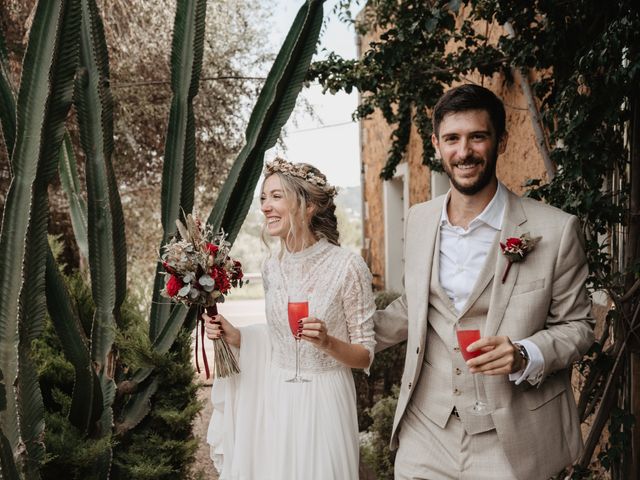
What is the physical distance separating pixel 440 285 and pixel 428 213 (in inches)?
13.1

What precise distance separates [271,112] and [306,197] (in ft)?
2.09

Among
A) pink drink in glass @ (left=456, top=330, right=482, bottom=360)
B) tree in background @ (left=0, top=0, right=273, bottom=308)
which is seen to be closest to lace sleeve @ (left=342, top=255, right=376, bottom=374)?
pink drink in glass @ (left=456, top=330, right=482, bottom=360)

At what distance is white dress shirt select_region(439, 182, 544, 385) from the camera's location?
250cm

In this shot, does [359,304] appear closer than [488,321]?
No

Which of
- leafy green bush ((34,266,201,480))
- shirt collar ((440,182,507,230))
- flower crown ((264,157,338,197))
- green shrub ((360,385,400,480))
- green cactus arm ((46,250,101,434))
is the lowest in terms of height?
green shrub ((360,385,400,480))

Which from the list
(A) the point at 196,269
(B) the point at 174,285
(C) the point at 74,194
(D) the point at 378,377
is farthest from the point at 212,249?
(D) the point at 378,377

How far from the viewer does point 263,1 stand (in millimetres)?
9945

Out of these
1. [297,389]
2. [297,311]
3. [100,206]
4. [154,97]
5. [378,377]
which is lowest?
[378,377]

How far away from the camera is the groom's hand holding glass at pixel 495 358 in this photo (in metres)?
2.11

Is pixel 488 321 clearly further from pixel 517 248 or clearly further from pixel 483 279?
pixel 517 248

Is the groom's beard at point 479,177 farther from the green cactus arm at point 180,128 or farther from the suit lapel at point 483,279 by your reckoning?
the green cactus arm at point 180,128

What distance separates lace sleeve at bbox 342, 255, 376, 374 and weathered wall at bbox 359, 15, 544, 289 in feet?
4.12

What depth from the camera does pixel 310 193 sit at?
3229mm

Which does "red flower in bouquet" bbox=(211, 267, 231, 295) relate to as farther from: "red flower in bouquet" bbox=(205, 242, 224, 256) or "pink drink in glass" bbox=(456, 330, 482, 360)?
"pink drink in glass" bbox=(456, 330, 482, 360)
